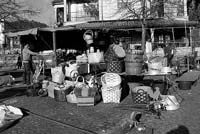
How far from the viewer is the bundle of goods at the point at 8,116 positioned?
5.95m

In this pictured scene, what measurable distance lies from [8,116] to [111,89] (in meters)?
3.07

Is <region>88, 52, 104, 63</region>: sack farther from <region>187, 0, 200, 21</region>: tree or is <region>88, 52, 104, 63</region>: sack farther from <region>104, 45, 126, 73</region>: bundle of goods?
<region>187, 0, 200, 21</region>: tree

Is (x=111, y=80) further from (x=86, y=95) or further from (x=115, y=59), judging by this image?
(x=86, y=95)

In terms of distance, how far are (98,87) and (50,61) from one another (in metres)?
8.40

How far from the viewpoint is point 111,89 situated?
318 inches

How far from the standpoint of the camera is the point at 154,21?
69.2ft

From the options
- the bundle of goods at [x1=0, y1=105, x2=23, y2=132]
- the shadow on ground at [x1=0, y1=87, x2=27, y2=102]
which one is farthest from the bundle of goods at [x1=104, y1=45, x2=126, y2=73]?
the shadow on ground at [x1=0, y1=87, x2=27, y2=102]

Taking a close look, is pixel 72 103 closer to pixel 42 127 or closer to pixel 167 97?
pixel 42 127

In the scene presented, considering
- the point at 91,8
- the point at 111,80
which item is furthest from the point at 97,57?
the point at 91,8

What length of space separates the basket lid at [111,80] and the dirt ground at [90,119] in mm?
650

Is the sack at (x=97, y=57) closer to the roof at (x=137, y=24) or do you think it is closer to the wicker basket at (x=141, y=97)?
the wicker basket at (x=141, y=97)

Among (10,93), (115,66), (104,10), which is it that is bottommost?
(10,93)

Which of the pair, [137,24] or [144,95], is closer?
[144,95]

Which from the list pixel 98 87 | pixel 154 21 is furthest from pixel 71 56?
pixel 98 87
